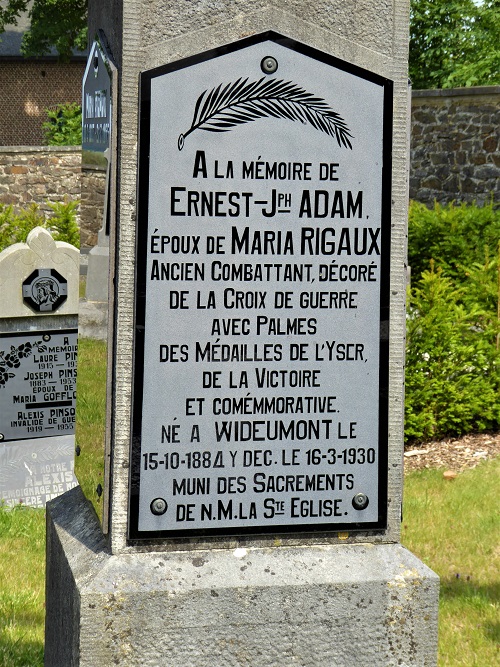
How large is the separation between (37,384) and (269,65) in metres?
4.65

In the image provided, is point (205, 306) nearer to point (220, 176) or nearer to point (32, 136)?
point (220, 176)

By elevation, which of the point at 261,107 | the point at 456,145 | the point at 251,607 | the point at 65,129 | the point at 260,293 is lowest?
the point at 251,607

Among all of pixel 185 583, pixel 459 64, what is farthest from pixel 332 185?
pixel 459 64

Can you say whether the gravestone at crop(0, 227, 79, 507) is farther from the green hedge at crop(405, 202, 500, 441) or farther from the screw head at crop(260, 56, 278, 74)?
the screw head at crop(260, 56, 278, 74)

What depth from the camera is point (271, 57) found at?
106 inches

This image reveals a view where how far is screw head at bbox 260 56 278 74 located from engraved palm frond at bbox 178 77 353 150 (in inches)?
1.0

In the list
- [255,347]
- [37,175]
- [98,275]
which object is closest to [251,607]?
[255,347]

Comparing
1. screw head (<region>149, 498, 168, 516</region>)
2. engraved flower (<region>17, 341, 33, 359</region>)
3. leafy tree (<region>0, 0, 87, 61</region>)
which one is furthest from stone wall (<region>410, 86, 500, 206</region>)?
leafy tree (<region>0, 0, 87, 61</region>)

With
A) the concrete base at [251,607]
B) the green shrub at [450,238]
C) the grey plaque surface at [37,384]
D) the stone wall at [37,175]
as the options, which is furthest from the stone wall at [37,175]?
the concrete base at [251,607]

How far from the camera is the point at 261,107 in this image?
2707 millimetres

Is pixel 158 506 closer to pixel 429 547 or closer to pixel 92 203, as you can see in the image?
pixel 92 203

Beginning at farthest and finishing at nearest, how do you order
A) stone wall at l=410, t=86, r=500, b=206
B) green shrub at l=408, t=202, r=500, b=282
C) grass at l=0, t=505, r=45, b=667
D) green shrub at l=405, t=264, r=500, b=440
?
stone wall at l=410, t=86, r=500, b=206
green shrub at l=408, t=202, r=500, b=282
green shrub at l=405, t=264, r=500, b=440
grass at l=0, t=505, r=45, b=667

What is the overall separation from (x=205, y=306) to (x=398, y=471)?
744 mm

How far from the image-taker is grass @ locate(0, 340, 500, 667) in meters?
3.02
